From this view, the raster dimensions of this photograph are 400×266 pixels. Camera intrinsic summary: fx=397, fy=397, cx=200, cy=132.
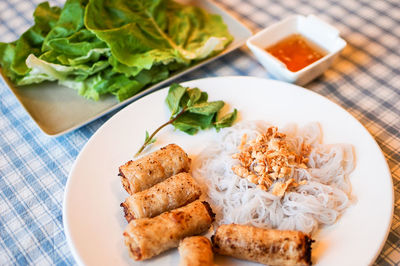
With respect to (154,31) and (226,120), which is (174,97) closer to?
(226,120)

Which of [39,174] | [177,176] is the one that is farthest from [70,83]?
[177,176]

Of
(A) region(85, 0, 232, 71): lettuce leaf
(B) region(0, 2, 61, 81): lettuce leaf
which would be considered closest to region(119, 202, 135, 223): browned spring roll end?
(A) region(85, 0, 232, 71): lettuce leaf

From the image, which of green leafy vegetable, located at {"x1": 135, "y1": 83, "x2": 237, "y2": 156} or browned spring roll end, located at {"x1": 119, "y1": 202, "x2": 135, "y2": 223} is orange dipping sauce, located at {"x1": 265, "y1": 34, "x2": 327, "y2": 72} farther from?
browned spring roll end, located at {"x1": 119, "y1": 202, "x2": 135, "y2": 223}

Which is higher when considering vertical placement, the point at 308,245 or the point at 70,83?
the point at 70,83

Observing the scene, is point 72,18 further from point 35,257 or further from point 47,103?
point 35,257

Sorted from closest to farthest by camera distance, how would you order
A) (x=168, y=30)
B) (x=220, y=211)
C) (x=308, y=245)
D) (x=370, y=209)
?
(x=308, y=245) < (x=370, y=209) < (x=220, y=211) < (x=168, y=30)

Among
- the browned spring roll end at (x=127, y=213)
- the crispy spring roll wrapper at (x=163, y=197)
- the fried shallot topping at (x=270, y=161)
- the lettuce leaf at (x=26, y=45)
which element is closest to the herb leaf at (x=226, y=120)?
the fried shallot topping at (x=270, y=161)

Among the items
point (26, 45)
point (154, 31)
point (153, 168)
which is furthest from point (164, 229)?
point (26, 45)
